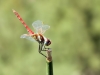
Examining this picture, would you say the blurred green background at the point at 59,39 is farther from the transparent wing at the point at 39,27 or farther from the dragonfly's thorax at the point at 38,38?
the dragonfly's thorax at the point at 38,38

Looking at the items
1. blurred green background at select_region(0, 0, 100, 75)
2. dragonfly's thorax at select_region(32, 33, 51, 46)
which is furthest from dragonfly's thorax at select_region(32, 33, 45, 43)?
blurred green background at select_region(0, 0, 100, 75)

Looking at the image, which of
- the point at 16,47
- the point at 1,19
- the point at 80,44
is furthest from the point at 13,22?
the point at 80,44

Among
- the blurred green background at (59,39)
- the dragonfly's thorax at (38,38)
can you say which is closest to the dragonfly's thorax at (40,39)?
the dragonfly's thorax at (38,38)

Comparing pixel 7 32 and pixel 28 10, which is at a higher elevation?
pixel 28 10

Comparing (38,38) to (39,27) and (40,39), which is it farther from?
(39,27)

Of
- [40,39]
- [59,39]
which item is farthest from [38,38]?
[59,39]

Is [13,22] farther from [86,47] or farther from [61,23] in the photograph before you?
[86,47]

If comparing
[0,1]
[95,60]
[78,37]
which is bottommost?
[95,60]

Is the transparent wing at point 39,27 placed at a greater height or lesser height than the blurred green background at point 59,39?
lesser
